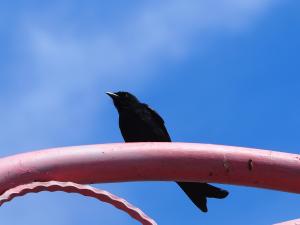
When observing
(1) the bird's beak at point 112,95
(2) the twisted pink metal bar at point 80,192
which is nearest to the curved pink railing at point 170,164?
(2) the twisted pink metal bar at point 80,192

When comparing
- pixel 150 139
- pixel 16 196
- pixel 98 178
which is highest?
pixel 150 139

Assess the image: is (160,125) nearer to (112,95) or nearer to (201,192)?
(112,95)

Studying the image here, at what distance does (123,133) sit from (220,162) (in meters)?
4.67

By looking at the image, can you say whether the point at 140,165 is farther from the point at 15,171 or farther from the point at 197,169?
the point at 15,171

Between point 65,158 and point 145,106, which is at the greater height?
point 145,106

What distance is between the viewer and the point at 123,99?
318 inches

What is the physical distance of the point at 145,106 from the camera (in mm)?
8070

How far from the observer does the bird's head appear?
8.01m

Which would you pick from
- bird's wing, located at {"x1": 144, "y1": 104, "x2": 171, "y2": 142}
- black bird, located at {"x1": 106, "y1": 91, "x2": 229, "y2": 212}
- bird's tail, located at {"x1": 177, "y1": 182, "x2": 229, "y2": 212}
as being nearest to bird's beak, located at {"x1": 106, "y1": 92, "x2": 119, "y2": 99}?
black bird, located at {"x1": 106, "y1": 91, "x2": 229, "y2": 212}

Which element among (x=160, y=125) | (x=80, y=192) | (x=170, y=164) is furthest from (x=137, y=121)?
(x=80, y=192)

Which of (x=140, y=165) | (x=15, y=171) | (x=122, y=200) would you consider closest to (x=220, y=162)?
(x=140, y=165)

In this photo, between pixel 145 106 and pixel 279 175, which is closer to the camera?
pixel 279 175

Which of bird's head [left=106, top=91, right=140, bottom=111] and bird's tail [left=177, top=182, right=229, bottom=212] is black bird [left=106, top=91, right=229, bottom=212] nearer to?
bird's head [left=106, top=91, right=140, bottom=111]

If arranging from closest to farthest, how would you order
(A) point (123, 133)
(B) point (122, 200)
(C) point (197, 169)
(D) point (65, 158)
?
(B) point (122, 200)
(D) point (65, 158)
(C) point (197, 169)
(A) point (123, 133)
